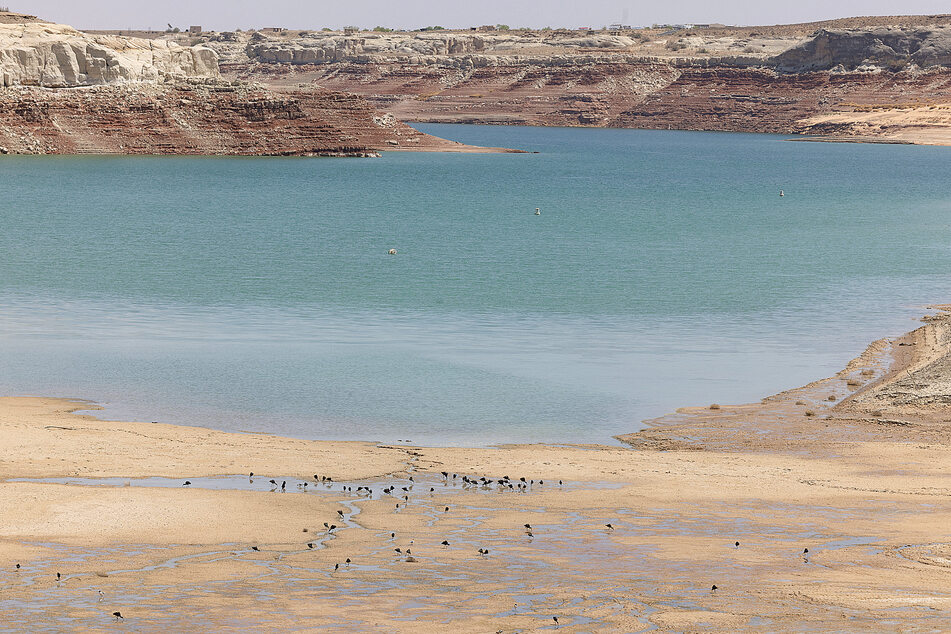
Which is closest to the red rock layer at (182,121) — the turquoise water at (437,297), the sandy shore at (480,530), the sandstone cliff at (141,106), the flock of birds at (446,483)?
the sandstone cliff at (141,106)

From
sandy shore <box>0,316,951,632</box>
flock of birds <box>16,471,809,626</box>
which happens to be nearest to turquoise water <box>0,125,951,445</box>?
sandy shore <box>0,316,951,632</box>

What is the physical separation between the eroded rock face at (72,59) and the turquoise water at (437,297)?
2420cm

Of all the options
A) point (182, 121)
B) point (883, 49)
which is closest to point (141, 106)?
point (182, 121)

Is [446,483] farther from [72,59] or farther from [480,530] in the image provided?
[72,59]

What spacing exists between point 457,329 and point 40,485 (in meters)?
16.8

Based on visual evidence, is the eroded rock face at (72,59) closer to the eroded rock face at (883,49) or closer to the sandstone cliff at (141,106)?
the sandstone cliff at (141,106)

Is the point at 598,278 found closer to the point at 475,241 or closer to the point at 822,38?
the point at 475,241

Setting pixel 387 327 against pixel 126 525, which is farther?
pixel 387 327

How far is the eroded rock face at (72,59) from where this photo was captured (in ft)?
348

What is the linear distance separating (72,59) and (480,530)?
102m

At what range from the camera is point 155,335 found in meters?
30.5

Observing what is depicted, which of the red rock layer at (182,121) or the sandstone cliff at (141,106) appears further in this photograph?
the sandstone cliff at (141,106)

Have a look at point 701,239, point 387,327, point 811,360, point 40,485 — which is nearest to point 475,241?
point 701,239

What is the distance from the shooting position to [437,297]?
→ 37625 millimetres
